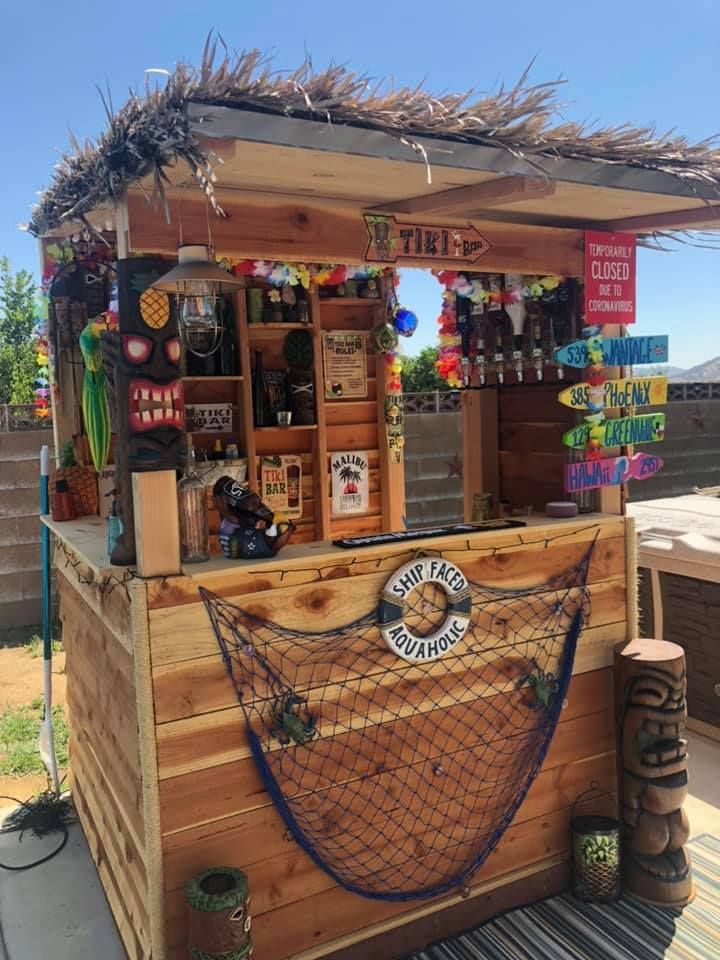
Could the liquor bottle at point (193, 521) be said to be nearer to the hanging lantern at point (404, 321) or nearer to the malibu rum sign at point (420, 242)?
the malibu rum sign at point (420, 242)

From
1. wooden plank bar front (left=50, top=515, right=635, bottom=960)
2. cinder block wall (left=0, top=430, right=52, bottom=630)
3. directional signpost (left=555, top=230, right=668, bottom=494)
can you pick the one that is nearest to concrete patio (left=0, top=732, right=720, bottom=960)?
wooden plank bar front (left=50, top=515, right=635, bottom=960)

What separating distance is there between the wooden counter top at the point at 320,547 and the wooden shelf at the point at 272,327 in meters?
1.73

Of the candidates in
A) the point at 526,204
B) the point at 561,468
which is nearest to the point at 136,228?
the point at 526,204

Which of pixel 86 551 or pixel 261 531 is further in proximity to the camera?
pixel 86 551

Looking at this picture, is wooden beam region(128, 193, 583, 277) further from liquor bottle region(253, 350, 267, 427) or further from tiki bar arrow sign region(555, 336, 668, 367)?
liquor bottle region(253, 350, 267, 427)

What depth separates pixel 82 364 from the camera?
4.07m

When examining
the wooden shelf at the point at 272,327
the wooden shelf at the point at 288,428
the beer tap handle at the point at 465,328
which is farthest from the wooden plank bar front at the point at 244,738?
the wooden shelf at the point at 272,327

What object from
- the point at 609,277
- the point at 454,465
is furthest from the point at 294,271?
the point at 454,465

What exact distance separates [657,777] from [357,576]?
1.45 meters

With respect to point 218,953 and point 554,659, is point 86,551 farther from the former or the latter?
point 554,659

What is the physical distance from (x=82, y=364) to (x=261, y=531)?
184 centimetres

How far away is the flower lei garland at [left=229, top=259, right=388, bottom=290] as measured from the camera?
4.11 m

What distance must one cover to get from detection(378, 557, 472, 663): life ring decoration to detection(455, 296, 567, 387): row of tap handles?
125 centimetres

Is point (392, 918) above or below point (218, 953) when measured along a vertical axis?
below
